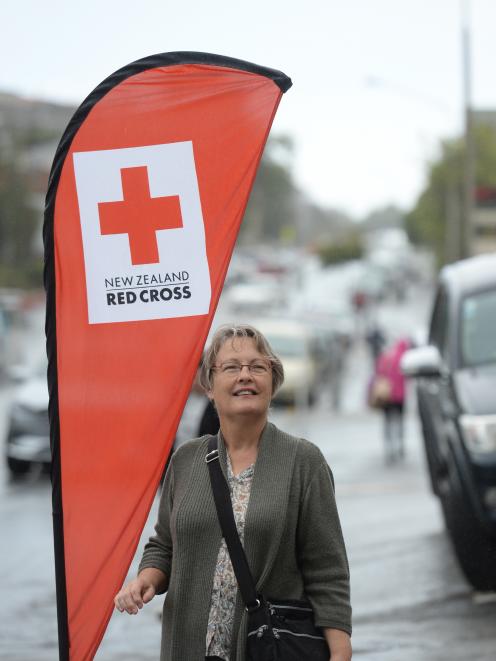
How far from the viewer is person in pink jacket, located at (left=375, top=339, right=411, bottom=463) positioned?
1580 cm

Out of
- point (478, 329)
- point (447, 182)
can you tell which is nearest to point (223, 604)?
point (478, 329)

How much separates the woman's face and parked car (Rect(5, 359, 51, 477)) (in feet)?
37.7

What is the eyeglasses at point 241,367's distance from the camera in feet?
11.7

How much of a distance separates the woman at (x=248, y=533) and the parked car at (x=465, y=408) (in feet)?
12.0

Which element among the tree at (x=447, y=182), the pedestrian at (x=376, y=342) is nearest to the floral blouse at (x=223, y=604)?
the pedestrian at (x=376, y=342)

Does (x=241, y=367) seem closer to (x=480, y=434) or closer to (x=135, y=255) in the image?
(x=135, y=255)

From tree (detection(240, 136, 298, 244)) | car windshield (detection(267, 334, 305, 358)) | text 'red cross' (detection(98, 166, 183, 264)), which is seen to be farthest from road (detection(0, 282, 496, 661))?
tree (detection(240, 136, 298, 244))

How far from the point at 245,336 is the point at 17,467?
12127 mm

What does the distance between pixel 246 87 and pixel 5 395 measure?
1045 inches

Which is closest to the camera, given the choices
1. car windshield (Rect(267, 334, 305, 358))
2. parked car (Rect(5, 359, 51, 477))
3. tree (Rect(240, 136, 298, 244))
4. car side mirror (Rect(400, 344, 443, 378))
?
car side mirror (Rect(400, 344, 443, 378))

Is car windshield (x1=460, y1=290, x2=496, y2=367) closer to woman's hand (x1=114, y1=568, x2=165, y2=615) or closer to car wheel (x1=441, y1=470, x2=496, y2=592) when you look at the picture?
car wheel (x1=441, y1=470, x2=496, y2=592)

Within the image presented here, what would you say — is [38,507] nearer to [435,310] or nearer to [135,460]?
A: [435,310]

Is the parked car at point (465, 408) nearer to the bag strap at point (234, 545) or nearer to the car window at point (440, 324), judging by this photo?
the car window at point (440, 324)

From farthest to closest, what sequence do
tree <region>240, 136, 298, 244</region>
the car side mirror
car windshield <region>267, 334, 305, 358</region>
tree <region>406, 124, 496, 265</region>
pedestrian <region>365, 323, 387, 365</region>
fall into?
tree <region>240, 136, 298, 244</region> < tree <region>406, 124, 496, 265</region> < pedestrian <region>365, 323, 387, 365</region> < car windshield <region>267, 334, 305, 358</region> < the car side mirror
